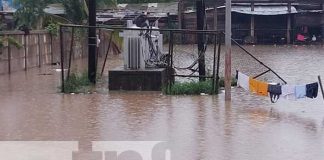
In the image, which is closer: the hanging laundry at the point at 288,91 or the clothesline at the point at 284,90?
the clothesline at the point at 284,90

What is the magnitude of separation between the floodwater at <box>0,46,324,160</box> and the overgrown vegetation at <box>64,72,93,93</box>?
39 centimetres

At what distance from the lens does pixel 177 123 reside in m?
12.2

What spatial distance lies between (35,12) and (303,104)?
20859 mm

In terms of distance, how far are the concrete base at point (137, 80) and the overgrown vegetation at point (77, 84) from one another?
73 centimetres

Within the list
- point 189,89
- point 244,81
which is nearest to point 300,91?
point 244,81

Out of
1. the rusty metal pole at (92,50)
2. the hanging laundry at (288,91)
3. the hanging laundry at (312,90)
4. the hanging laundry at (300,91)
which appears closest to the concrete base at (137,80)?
the rusty metal pole at (92,50)

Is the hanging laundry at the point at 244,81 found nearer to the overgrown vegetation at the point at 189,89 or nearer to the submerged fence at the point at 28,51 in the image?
the overgrown vegetation at the point at 189,89

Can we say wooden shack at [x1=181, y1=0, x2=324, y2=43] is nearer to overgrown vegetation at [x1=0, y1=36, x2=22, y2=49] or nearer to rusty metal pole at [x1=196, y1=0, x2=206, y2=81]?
overgrown vegetation at [x1=0, y1=36, x2=22, y2=49]

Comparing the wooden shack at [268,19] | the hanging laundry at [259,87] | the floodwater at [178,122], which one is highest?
the wooden shack at [268,19]

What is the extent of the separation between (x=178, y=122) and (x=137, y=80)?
557cm

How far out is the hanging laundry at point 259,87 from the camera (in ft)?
50.2

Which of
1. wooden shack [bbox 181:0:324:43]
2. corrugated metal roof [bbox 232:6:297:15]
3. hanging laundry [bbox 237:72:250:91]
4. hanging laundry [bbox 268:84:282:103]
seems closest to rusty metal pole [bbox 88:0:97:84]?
hanging laundry [bbox 237:72:250:91]

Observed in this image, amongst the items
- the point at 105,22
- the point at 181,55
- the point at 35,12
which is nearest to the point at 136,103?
the point at 181,55

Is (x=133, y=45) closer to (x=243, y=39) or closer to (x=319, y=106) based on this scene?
(x=319, y=106)
